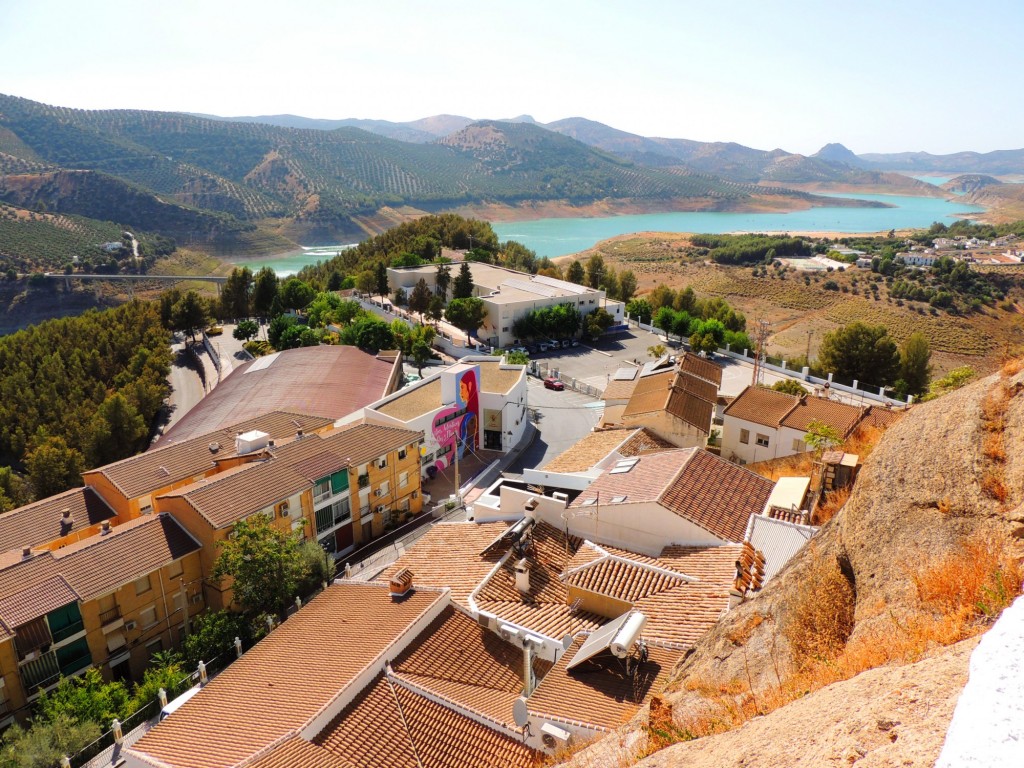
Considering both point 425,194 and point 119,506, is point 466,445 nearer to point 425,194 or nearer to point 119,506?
point 119,506

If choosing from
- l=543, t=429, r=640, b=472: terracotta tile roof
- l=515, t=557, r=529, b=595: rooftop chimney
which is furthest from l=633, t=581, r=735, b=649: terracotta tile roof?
l=543, t=429, r=640, b=472: terracotta tile roof

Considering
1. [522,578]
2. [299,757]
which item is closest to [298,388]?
[522,578]

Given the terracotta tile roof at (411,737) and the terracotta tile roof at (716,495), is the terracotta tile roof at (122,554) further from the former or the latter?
the terracotta tile roof at (716,495)

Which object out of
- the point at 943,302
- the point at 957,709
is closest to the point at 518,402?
the point at 957,709

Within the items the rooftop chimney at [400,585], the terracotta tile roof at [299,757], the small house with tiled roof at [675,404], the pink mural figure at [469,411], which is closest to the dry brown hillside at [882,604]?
the terracotta tile roof at [299,757]

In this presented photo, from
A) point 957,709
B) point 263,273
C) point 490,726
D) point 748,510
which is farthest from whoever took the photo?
point 263,273

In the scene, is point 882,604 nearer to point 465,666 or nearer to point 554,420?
point 465,666
